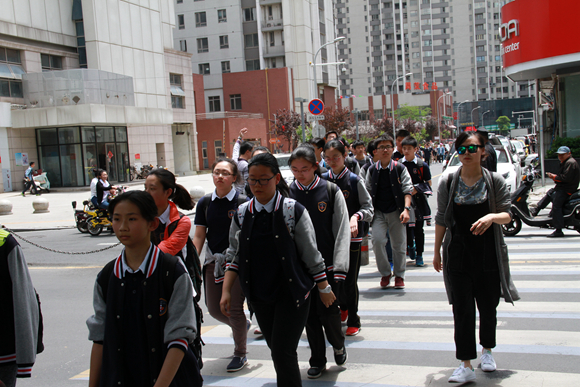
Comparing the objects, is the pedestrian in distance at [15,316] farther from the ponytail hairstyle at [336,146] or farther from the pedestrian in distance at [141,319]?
the ponytail hairstyle at [336,146]

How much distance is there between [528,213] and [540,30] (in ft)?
41.7

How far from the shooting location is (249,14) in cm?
6178

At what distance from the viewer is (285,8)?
60344 millimetres

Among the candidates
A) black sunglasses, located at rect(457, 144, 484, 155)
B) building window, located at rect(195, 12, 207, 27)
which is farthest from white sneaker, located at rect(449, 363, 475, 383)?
building window, located at rect(195, 12, 207, 27)

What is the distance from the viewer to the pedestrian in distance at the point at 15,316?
9.70ft

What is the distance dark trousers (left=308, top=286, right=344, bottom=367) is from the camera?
4.45 meters

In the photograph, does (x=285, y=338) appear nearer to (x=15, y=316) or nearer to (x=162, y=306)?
(x=162, y=306)

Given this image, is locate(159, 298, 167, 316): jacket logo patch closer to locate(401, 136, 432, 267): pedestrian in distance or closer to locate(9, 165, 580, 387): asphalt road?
locate(9, 165, 580, 387): asphalt road

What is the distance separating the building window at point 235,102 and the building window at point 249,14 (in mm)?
8943

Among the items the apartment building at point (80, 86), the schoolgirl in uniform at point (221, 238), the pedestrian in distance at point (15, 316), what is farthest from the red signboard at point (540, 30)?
the apartment building at point (80, 86)

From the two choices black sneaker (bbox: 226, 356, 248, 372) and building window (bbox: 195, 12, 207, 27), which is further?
building window (bbox: 195, 12, 207, 27)

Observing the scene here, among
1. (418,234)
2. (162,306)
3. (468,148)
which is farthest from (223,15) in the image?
(162,306)

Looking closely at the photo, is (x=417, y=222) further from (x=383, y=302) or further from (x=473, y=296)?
(x=473, y=296)

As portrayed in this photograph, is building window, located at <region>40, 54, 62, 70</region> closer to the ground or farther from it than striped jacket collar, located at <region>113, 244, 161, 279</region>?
farther from it
